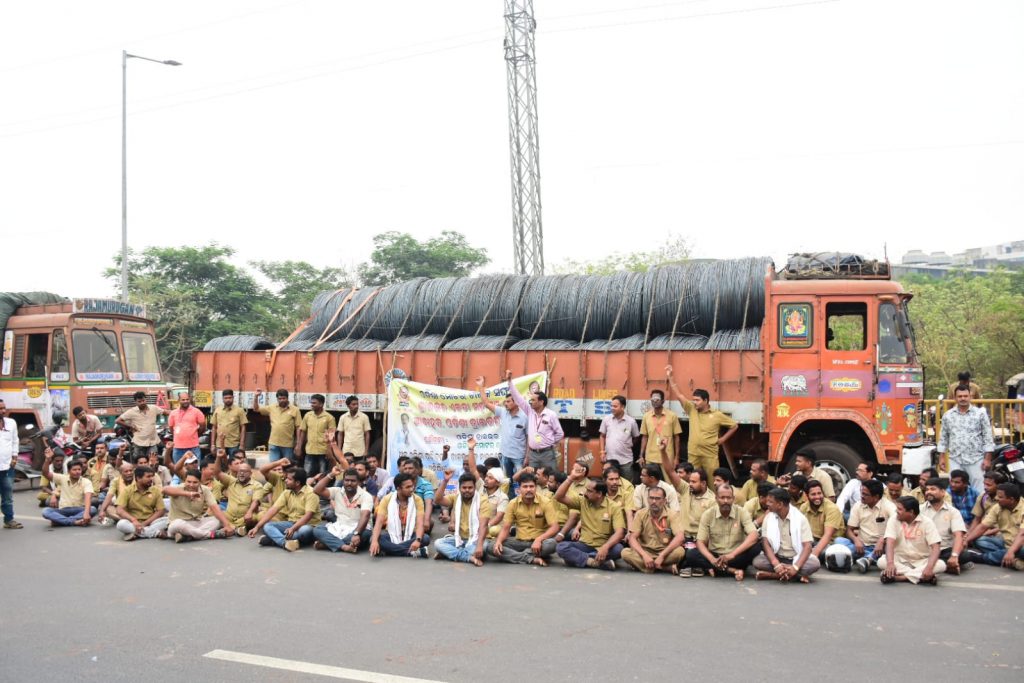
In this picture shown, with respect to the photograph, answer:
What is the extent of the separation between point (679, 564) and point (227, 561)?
4172 millimetres

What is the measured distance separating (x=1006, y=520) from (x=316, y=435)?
313 inches

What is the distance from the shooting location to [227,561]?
8.12 m

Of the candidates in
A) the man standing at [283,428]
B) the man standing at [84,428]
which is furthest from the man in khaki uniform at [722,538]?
the man standing at [84,428]

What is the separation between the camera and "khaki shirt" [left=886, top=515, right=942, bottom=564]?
7.29 meters

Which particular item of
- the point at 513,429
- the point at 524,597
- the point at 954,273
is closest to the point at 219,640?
the point at 524,597

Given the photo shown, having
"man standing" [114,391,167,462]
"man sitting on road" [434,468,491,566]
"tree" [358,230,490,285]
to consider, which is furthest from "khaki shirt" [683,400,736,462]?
"tree" [358,230,490,285]

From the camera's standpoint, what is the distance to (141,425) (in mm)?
13289

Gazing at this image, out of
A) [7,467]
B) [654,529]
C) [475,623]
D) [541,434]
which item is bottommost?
[475,623]

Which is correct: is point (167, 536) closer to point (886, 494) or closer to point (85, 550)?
point (85, 550)

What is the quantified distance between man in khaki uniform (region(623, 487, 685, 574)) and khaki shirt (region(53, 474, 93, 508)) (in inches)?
259

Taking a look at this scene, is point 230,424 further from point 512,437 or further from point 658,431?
point 658,431

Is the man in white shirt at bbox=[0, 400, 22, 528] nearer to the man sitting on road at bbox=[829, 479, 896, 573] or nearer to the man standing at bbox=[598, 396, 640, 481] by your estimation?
the man standing at bbox=[598, 396, 640, 481]

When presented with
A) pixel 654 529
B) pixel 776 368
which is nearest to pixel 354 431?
pixel 654 529

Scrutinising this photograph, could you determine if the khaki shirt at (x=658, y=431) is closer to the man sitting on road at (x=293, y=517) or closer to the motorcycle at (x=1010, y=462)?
the motorcycle at (x=1010, y=462)
